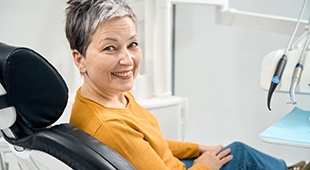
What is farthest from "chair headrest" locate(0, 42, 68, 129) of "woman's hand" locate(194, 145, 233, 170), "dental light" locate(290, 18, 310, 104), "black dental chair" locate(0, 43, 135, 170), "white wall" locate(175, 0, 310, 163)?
"white wall" locate(175, 0, 310, 163)

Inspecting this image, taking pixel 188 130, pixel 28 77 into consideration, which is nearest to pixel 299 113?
pixel 28 77

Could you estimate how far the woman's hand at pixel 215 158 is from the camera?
1.13 metres

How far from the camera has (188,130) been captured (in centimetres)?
225

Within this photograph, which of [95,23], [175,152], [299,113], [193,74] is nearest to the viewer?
[95,23]

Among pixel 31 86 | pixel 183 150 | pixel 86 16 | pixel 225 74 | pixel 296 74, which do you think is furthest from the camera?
pixel 225 74

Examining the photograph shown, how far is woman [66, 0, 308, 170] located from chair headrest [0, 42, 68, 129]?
117 mm

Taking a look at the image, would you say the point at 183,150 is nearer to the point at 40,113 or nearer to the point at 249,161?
the point at 249,161

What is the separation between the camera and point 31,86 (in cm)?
78

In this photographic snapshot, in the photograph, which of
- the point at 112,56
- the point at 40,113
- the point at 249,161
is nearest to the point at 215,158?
the point at 249,161

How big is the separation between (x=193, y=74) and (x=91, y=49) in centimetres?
132

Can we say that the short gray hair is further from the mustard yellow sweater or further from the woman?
the mustard yellow sweater

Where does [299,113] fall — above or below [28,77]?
below

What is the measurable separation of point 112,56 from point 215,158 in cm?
50

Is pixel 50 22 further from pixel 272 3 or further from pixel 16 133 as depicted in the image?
pixel 272 3
